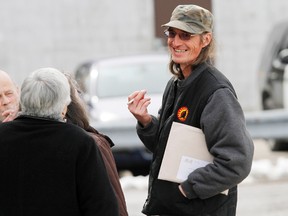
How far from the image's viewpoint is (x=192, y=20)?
4.79 m

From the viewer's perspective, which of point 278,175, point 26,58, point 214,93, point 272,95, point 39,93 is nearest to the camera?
point 39,93

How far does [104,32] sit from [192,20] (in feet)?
54.3

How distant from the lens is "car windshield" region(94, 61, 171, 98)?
13023mm

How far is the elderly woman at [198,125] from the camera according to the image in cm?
462

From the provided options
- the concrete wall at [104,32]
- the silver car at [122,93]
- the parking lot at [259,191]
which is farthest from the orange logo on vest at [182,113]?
the concrete wall at [104,32]

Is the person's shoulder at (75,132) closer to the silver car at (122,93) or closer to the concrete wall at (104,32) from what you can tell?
the silver car at (122,93)

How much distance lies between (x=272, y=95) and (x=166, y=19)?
22.0ft

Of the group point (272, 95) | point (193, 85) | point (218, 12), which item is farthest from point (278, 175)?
point (218, 12)

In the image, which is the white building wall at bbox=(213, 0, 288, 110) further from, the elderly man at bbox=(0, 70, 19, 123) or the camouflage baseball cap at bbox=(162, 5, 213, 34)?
the camouflage baseball cap at bbox=(162, 5, 213, 34)

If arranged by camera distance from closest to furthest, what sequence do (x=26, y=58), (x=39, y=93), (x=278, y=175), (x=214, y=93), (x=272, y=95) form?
(x=39, y=93), (x=214, y=93), (x=278, y=175), (x=272, y=95), (x=26, y=58)

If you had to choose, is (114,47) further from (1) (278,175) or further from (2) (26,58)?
(1) (278,175)

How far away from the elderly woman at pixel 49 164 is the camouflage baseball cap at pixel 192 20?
695mm

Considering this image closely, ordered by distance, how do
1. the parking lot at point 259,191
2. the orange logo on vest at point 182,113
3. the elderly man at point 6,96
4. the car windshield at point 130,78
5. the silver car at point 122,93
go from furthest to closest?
the car windshield at point 130,78, the silver car at point 122,93, the parking lot at point 259,191, the elderly man at point 6,96, the orange logo on vest at point 182,113

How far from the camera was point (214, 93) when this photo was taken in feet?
15.4
